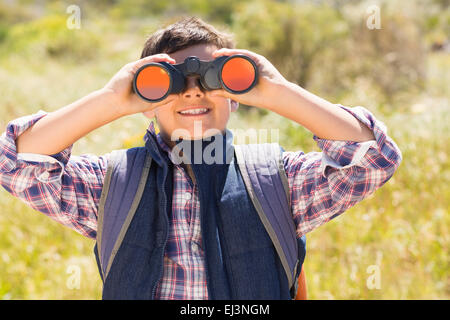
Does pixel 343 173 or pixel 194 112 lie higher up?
pixel 194 112

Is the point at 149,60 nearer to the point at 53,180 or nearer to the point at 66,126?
the point at 66,126

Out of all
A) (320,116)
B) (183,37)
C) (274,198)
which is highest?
(183,37)

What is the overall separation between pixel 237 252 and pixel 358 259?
4.76 feet

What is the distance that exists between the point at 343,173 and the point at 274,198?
9.0 inches

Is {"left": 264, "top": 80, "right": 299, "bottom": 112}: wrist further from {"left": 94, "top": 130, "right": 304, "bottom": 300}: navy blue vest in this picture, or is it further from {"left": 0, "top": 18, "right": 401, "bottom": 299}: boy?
{"left": 94, "top": 130, "right": 304, "bottom": 300}: navy blue vest

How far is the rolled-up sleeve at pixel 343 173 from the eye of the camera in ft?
4.91

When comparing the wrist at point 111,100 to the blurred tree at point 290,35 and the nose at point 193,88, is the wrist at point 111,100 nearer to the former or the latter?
the nose at point 193,88

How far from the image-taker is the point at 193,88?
160 cm

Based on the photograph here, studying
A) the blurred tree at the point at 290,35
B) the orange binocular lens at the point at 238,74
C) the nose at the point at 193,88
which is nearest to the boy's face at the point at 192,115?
the nose at the point at 193,88

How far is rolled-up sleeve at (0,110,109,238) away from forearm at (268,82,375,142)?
2.09 ft

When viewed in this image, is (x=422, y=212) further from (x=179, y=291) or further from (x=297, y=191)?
(x=179, y=291)

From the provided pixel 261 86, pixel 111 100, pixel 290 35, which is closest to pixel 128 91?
pixel 111 100

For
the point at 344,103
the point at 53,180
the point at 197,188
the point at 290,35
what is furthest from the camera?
the point at 290,35
